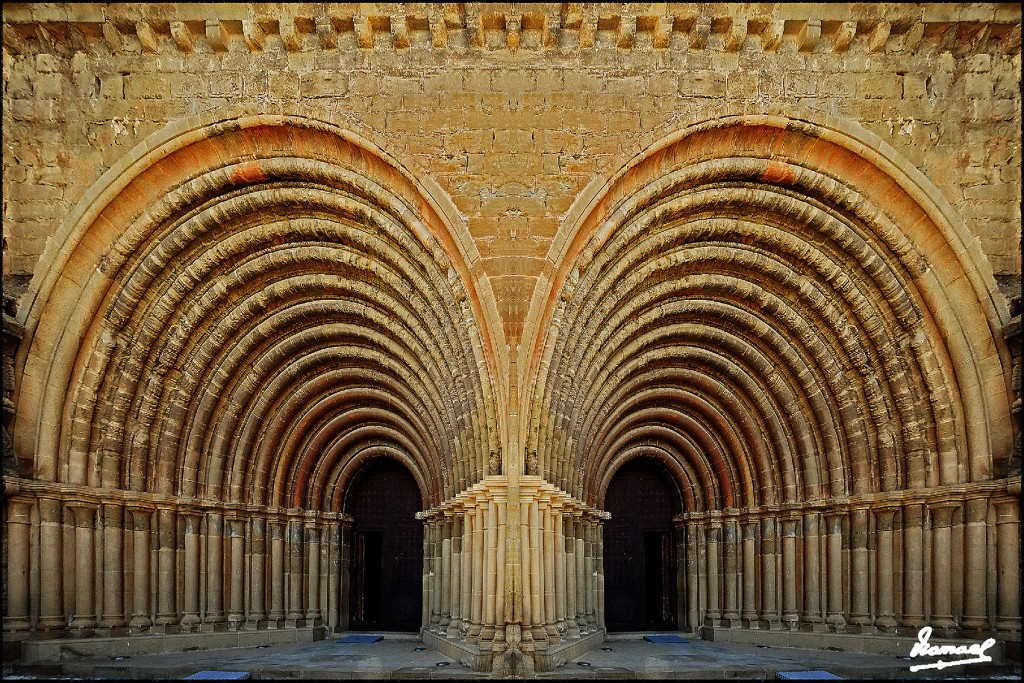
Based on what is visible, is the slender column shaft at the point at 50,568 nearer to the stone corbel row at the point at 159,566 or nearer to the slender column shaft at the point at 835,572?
the stone corbel row at the point at 159,566

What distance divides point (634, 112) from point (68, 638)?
9.86 meters

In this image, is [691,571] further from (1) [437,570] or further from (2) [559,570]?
(2) [559,570]

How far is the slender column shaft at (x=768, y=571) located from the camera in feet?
46.9

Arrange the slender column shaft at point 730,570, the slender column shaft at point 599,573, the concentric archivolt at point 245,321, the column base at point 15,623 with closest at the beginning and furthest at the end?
1. the column base at point 15,623
2. the concentric archivolt at point 245,321
3. the slender column shaft at point 730,570
4. the slender column shaft at point 599,573

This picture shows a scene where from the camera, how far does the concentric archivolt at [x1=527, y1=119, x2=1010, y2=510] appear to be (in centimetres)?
1177

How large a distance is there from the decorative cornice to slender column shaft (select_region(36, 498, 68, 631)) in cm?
620

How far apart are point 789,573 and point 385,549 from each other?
7513 millimetres

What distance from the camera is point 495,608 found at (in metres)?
11.0

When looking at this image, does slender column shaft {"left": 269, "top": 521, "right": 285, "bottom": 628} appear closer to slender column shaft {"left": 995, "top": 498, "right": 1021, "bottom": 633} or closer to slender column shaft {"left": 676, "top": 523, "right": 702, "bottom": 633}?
slender column shaft {"left": 676, "top": 523, "right": 702, "bottom": 633}

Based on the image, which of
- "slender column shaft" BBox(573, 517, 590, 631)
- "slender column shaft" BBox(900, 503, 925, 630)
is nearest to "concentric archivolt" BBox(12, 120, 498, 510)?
"slender column shaft" BBox(573, 517, 590, 631)

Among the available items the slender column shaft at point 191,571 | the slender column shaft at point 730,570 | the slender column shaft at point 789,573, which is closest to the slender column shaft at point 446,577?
the slender column shaft at point 191,571

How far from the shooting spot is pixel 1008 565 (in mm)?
11148

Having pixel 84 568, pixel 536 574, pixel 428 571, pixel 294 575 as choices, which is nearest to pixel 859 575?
pixel 536 574

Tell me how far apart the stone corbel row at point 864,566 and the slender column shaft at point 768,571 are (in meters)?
0.02
